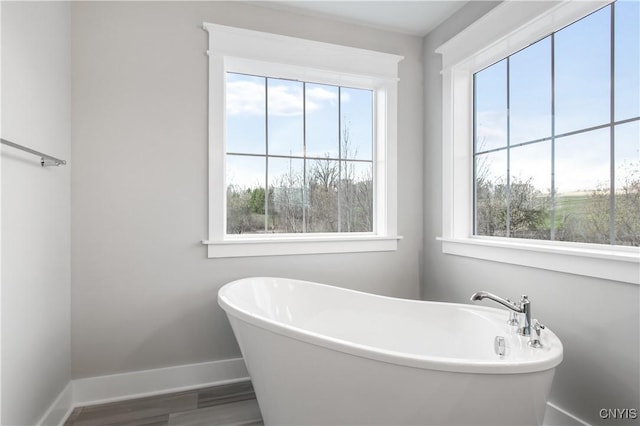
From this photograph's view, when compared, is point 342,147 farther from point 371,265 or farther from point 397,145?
point 371,265

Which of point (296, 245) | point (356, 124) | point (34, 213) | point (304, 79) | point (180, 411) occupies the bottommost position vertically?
point (180, 411)

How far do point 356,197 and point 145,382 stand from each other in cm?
182

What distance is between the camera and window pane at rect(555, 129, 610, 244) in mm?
1613

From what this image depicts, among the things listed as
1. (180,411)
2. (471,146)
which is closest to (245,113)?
(471,146)

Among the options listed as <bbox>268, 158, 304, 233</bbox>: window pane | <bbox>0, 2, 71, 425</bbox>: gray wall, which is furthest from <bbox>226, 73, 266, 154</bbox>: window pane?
<bbox>0, 2, 71, 425</bbox>: gray wall

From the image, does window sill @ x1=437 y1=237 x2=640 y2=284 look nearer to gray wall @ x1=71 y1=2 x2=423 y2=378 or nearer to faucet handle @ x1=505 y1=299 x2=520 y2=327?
faucet handle @ x1=505 y1=299 x2=520 y2=327

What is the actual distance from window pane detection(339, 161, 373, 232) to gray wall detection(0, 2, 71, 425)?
1719 mm

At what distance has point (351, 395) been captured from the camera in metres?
1.25

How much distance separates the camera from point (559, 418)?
1663mm

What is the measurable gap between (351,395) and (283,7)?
89.8 inches

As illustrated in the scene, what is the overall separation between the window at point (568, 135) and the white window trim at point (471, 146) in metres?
0.06

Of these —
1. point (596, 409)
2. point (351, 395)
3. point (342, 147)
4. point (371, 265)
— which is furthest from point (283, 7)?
point (596, 409)

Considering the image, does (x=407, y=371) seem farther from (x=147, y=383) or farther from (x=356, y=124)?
(x=356, y=124)

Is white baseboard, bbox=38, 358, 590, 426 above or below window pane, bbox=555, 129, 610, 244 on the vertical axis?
below
